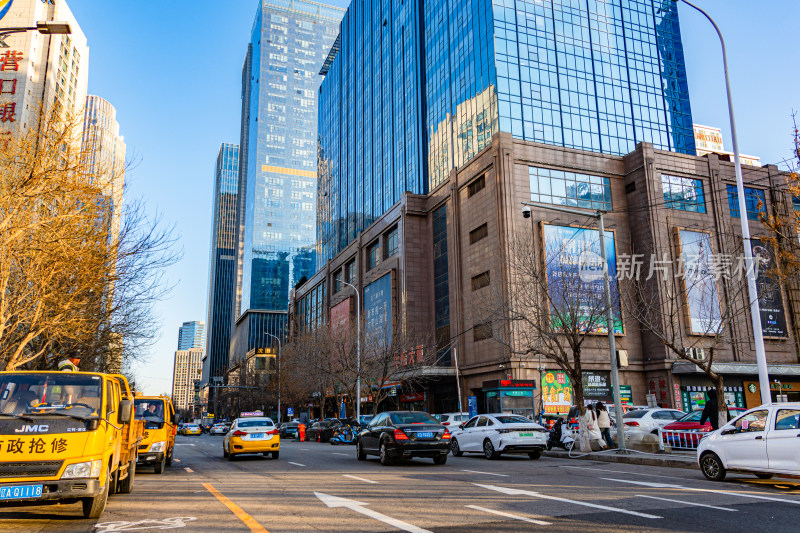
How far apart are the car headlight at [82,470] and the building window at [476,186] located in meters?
40.1

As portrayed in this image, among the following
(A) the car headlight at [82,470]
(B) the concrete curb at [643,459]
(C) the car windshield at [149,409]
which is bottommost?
(B) the concrete curb at [643,459]

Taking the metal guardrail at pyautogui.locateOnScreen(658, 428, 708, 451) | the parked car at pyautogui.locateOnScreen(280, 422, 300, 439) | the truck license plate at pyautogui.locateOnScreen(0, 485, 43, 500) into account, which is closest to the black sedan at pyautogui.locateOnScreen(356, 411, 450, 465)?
the metal guardrail at pyautogui.locateOnScreen(658, 428, 708, 451)

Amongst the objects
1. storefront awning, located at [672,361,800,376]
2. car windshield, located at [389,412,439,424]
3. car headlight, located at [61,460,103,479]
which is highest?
storefront awning, located at [672,361,800,376]

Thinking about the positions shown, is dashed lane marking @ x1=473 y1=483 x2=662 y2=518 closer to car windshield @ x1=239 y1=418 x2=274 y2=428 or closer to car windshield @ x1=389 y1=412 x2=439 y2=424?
car windshield @ x1=389 y1=412 x2=439 y2=424

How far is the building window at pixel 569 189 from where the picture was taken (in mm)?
44281

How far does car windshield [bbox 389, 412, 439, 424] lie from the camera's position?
16.8 metres

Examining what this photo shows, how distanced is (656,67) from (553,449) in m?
49.6

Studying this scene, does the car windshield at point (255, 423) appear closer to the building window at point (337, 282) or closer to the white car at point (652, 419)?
the white car at point (652, 419)

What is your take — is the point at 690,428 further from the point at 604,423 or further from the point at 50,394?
the point at 50,394

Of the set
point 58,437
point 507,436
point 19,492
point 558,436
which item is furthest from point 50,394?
point 558,436

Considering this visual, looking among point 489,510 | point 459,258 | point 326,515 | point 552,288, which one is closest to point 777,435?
point 489,510

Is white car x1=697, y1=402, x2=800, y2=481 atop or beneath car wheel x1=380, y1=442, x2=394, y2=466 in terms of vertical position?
atop

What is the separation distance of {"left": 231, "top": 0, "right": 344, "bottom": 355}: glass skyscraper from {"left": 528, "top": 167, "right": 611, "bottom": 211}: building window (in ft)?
377

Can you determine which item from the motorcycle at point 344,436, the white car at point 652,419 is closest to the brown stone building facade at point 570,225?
the motorcycle at point 344,436
